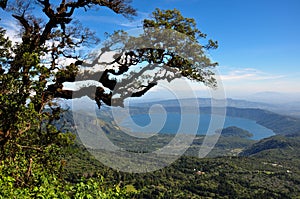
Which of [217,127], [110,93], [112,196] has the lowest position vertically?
[112,196]

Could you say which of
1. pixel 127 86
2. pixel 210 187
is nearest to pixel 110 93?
pixel 127 86

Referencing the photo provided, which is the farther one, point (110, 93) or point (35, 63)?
point (110, 93)

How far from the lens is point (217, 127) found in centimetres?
1422

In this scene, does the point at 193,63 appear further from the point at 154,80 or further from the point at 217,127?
the point at 217,127

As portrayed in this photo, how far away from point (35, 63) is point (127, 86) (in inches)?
194

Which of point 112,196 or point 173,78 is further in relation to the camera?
point 173,78

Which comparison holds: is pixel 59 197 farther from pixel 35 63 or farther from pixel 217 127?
pixel 217 127

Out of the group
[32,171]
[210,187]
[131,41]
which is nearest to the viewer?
[32,171]

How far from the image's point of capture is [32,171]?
1180cm

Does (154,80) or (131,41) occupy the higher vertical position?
(131,41)

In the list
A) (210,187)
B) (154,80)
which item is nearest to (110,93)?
(154,80)

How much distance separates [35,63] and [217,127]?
8934mm

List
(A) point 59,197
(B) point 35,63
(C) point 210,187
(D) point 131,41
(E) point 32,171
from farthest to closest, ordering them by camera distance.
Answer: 1. (C) point 210,187
2. (D) point 131,41
3. (E) point 32,171
4. (B) point 35,63
5. (A) point 59,197

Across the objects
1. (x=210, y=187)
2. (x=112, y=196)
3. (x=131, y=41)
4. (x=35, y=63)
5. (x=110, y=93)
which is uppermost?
(x=131, y=41)
